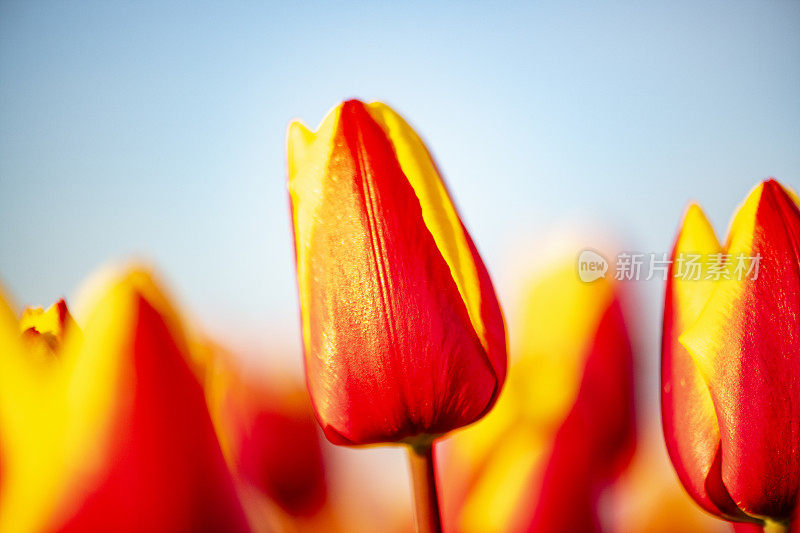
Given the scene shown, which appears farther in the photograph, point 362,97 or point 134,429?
point 362,97

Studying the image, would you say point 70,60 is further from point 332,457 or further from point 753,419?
point 753,419

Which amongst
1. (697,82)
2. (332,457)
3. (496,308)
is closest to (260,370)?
(332,457)

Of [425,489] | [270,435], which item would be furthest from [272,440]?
[425,489]

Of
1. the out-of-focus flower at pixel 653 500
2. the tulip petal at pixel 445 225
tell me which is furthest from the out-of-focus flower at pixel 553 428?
the tulip petal at pixel 445 225

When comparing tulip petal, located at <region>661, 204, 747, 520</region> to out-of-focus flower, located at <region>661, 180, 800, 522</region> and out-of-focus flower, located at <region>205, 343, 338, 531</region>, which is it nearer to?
out-of-focus flower, located at <region>661, 180, 800, 522</region>

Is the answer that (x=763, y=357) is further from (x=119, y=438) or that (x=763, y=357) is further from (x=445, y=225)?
(x=119, y=438)

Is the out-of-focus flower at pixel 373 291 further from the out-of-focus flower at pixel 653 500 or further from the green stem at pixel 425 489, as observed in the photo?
the out-of-focus flower at pixel 653 500
